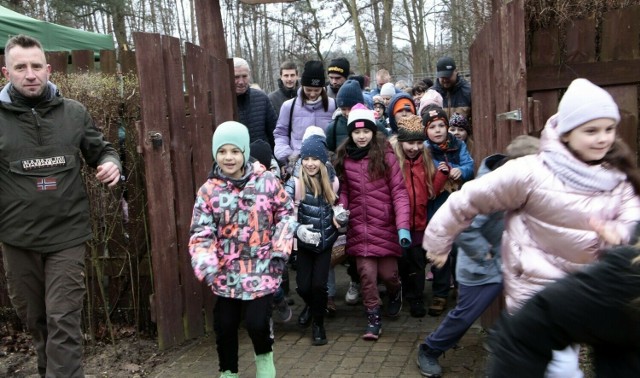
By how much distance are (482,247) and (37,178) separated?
8.80ft

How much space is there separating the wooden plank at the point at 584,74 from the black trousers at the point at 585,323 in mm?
2729

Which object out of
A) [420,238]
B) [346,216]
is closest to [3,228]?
[346,216]

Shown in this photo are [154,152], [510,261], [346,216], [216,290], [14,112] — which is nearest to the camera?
[510,261]

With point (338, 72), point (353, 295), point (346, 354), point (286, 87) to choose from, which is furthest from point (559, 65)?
point (286, 87)

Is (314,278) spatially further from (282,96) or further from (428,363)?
(282,96)

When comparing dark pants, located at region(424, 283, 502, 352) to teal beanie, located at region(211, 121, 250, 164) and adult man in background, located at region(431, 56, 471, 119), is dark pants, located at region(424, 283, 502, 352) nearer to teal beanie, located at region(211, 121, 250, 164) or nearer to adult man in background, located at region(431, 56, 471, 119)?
teal beanie, located at region(211, 121, 250, 164)

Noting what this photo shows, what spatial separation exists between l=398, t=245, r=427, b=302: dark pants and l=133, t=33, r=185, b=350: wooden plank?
1983 mm

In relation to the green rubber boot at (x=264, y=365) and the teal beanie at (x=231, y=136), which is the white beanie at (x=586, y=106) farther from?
the green rubber boot at (x=264, y=365)

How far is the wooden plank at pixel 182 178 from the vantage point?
4.96 m

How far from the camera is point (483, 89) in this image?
513 centimetres

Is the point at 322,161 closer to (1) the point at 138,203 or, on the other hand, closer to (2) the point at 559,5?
(1) the point at 138,203

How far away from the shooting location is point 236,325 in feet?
14.1

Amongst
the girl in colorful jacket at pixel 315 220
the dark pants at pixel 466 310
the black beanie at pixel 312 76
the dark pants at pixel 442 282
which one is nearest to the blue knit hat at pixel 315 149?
the girl in colorful jacket at pixel 315 220

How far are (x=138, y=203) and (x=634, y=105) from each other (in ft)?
12.5
